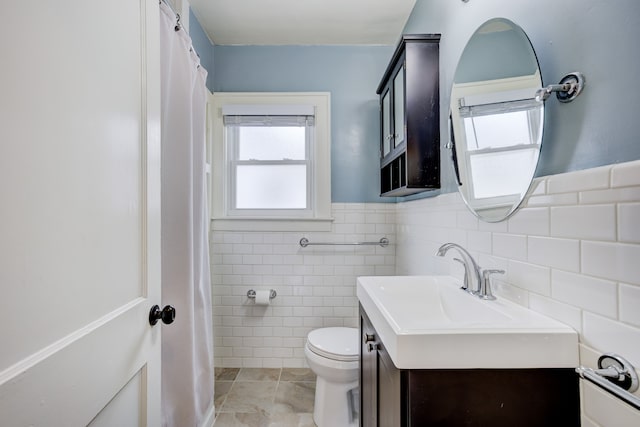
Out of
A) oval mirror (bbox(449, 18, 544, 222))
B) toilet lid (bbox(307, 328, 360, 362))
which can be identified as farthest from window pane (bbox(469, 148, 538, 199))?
toilet lid (bbox(307, 328, 360, 362))

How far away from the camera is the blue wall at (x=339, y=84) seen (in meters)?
2.25

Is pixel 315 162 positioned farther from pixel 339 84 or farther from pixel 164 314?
pixel 164 314

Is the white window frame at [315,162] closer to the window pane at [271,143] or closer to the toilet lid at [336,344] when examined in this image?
the window pane at [271,143]

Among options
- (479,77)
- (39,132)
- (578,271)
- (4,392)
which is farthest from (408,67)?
(4,392)

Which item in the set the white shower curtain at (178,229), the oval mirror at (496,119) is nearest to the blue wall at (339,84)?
the white shower curtain at (178,229)

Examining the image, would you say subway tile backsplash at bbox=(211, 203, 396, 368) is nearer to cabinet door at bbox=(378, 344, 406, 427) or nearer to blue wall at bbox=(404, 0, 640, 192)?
cabinet door at bbox=(378, 344, 406, 427)

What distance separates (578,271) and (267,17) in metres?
2.19

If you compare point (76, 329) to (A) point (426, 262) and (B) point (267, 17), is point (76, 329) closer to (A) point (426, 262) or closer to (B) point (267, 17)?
(A) point (426, 262)

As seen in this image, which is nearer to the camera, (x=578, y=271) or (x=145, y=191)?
(x=578, y=271)

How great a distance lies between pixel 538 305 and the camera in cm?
78

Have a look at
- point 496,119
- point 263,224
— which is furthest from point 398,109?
point 263,224

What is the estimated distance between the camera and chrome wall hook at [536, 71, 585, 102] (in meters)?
0.67

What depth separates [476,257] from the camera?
1102 millimetres

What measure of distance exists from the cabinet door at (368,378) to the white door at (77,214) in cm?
68
